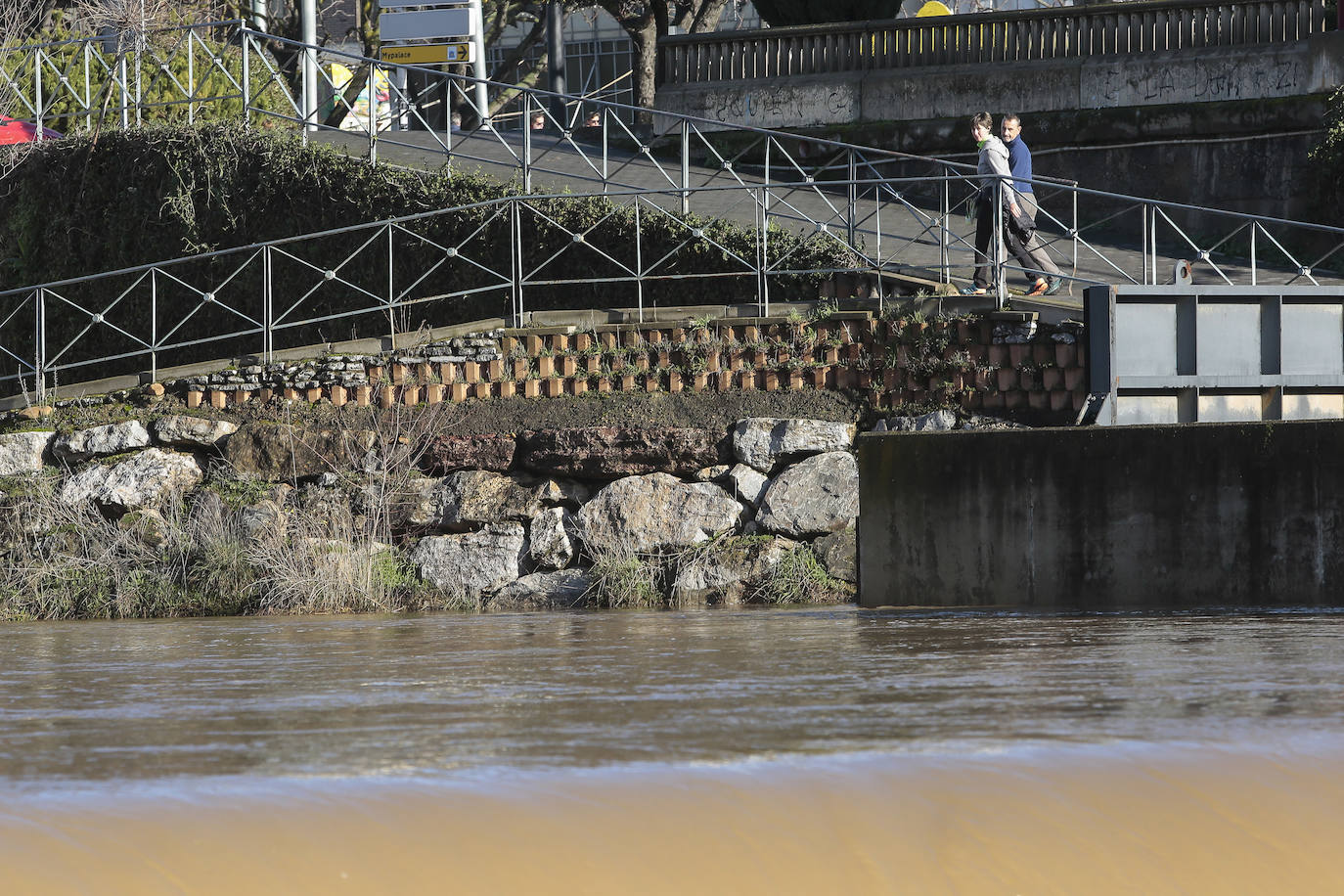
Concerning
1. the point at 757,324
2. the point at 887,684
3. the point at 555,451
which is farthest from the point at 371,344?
the point at 887,684

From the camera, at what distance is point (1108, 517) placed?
9523mm

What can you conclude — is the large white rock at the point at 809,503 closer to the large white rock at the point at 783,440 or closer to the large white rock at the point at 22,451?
the large white rock at the point at 783,440

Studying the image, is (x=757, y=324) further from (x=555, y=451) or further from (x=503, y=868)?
(x=503, y=868)

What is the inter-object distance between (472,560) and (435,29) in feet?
43.8

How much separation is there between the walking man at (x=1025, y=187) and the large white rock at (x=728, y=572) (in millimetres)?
3165

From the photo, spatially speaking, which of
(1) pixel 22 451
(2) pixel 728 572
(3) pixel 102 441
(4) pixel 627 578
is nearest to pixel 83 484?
(3) pixel 102 441

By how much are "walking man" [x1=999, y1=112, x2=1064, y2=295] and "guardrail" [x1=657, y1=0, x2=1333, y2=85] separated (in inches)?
221

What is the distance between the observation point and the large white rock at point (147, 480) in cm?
1232

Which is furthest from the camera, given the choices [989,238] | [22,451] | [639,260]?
[639,260]

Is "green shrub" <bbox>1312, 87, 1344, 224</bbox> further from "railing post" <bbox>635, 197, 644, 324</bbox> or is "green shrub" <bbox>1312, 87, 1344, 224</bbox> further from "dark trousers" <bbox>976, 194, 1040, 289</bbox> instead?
"railing post" <bbox>635, 197, 644, 324</bbox>

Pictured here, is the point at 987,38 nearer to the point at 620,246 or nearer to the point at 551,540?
the point at 620,246

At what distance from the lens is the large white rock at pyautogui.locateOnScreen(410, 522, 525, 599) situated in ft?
38.4

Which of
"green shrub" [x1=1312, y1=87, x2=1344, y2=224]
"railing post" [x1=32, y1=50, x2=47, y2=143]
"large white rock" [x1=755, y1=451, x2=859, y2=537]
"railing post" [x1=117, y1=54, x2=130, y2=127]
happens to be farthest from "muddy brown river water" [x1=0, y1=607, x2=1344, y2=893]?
"railing post" [x1=32, y1=50, x2=47, y2=143]

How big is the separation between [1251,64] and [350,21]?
25243 mm
